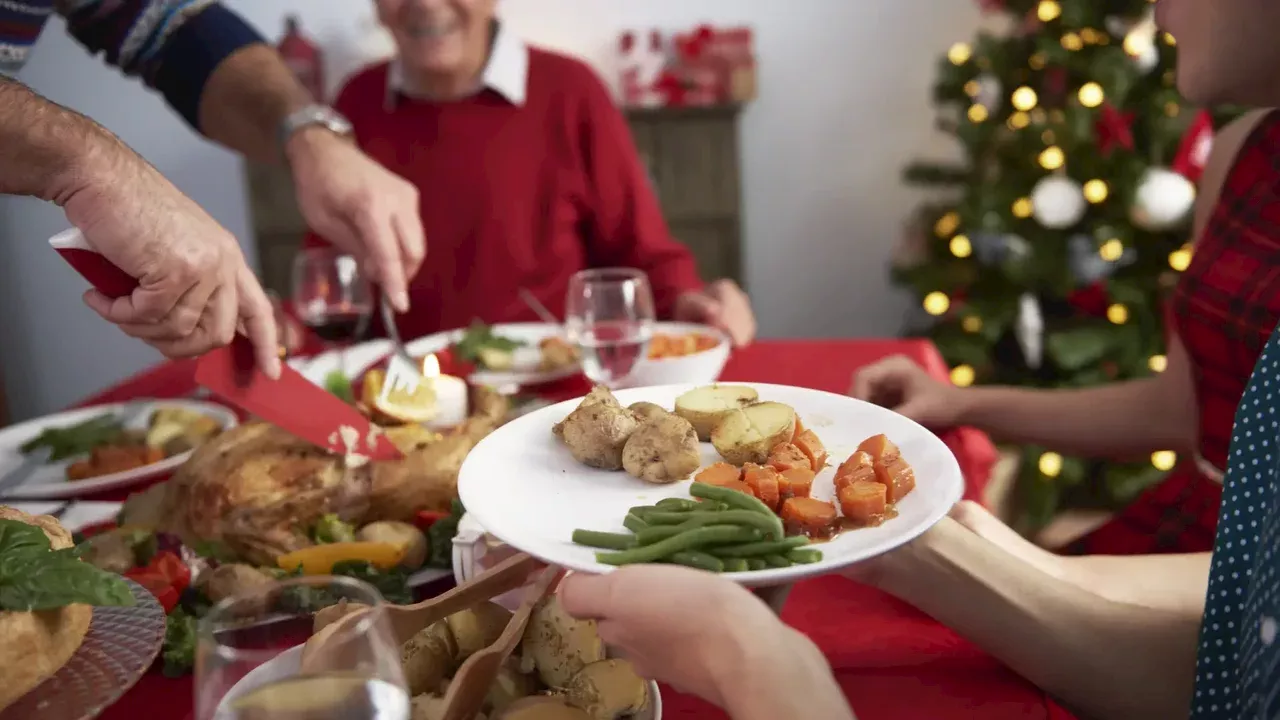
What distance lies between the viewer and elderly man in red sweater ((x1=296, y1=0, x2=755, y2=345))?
2453 millimetres

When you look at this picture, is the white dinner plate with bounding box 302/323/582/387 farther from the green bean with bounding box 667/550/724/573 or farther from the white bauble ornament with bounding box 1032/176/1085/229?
the white bauble ornament with bounding box 1032/176/1085/229

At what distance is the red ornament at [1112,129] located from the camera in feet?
9.65

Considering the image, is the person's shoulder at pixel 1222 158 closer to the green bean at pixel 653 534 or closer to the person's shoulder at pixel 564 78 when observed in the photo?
the green bean at pixel 653 534

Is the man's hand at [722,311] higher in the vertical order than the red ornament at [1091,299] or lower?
higher

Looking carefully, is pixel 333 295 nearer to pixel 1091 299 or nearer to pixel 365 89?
pixel 365 89

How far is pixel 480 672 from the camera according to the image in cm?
68

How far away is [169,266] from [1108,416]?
4.41 ft

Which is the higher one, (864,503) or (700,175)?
(864,503)

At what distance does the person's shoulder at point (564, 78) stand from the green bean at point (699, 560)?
6.65 ft

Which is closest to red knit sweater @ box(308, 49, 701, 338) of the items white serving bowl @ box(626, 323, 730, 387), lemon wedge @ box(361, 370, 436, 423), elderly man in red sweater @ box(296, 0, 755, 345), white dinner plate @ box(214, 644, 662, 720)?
elderly man in red sweater @ box(296, 0, 755, 345)

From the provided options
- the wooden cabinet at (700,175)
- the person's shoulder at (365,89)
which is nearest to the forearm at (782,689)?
the person's shoulder at (365,89)

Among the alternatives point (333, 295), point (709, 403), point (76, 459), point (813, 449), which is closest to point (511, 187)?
point (333, 295)

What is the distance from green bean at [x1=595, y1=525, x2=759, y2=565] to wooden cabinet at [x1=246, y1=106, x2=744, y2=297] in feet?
10.8

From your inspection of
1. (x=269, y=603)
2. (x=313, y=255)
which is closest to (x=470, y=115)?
(x=313, y=255)
